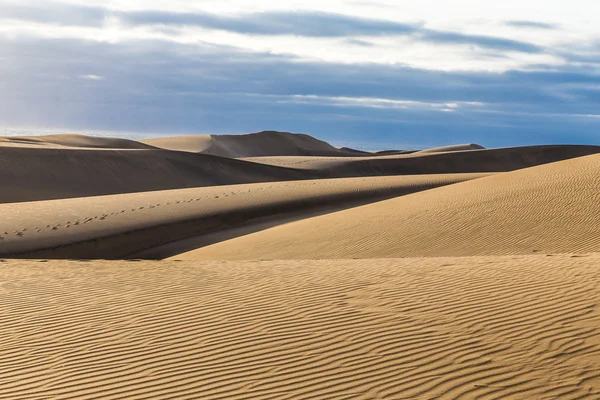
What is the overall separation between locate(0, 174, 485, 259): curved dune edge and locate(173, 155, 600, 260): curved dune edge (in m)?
2.68

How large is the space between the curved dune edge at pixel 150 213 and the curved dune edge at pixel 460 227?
2680mm

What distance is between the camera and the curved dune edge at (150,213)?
19172 mm

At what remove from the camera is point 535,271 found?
10086mm

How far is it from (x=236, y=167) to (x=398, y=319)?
42667 millimetres

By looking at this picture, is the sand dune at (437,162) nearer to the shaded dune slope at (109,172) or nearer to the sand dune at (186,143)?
the shaded dune slope at (109,172)

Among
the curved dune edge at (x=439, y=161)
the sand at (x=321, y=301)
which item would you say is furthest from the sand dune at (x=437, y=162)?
the sand at (x=321, y=301)

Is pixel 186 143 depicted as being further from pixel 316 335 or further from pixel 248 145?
pixel 316 335

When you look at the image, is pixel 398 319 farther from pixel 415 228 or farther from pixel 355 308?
pixel 415 228

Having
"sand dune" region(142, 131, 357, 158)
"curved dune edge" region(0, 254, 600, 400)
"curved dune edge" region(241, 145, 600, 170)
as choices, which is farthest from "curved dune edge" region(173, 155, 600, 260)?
"sand dune" region(142, 131, 357, 158)

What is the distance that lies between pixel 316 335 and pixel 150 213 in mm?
16943

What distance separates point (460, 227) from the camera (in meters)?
17.8

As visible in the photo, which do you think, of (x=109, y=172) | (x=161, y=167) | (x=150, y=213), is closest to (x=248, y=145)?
(x=161, y=167)

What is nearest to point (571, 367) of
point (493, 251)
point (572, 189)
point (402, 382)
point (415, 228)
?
point (402, 382)

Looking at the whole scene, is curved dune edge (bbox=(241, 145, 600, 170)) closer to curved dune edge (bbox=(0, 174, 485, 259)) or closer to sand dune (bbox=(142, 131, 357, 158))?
curved dune edge (bbox=(0, 174, 485, 259))
